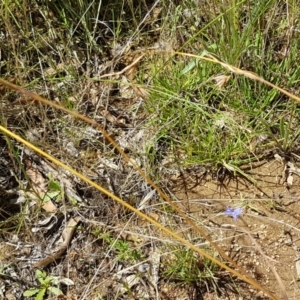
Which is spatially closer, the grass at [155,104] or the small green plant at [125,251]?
the small green plant at [125,251]

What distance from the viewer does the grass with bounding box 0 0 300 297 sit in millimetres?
1832

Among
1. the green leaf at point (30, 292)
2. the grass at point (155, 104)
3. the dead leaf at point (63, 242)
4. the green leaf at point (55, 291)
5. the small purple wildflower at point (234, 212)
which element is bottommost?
the green leaf at point (55, 291)

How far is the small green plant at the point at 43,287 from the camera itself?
1.70 metres

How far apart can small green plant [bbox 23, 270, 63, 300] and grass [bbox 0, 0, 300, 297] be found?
120 millimetres

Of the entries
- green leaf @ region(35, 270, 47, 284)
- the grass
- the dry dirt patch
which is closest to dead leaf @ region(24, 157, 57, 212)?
the grass

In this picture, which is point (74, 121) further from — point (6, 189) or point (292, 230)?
point (292, 230)

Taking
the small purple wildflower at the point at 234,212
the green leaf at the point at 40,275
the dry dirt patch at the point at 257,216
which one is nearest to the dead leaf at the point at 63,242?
the green leaf at the point at 40,275

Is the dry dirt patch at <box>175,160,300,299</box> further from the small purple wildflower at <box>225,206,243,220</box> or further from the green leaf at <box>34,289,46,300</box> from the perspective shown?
the green leaf at <box>34,289,46,300</box>

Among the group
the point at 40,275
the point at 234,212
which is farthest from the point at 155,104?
the point at 40,275

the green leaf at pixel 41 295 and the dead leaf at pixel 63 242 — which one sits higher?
the dead leaf at pixel 63 242

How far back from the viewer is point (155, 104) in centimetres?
192

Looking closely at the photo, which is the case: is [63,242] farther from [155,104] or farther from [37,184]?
[155,104]

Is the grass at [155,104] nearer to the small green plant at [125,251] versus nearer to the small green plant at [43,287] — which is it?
the small green plant at [125,251]

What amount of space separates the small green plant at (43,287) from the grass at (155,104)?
0.40ft
